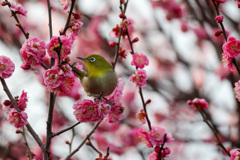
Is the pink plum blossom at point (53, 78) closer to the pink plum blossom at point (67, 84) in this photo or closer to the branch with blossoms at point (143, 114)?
the pink plum blossom at point (67, 84)

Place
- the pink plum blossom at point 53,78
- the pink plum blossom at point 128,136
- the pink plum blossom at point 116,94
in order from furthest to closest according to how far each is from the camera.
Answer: the pink plum blossom at point 128,136 → the pink plum blossom at point 116,94 → the pink plum blossom at point 53,78

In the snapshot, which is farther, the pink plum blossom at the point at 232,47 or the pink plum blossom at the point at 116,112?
the pink plum blossom at the point at 116,112

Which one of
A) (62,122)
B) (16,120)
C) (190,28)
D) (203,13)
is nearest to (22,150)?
(62,122)

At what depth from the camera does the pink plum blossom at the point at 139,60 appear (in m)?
2.13

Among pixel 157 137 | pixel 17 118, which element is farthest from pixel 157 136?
pixel 17 118

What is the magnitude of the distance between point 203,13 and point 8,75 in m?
2.50

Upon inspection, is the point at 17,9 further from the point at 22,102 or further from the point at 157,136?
the point at 157,136

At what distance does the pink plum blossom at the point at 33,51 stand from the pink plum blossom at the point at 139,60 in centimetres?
71

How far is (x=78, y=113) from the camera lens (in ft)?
5.86

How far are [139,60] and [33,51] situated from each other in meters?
0.81

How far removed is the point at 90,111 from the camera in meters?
1.77

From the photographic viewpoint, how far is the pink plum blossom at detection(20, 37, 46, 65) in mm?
1669

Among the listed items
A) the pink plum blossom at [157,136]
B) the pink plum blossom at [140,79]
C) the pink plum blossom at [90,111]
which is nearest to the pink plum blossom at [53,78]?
the pink plum blossom at [90,111]

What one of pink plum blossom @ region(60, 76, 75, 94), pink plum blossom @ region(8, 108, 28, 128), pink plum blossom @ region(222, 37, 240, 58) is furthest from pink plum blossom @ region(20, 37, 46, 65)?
pink plum blossom @ region(222, 37, 240, 58)
